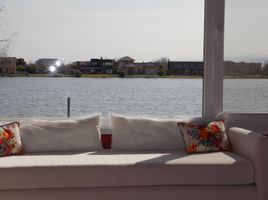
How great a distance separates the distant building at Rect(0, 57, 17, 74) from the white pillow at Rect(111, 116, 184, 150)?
1324mm

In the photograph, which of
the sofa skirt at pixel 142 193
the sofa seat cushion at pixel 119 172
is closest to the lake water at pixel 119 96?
the sofa seat cushion at pixel 119 172

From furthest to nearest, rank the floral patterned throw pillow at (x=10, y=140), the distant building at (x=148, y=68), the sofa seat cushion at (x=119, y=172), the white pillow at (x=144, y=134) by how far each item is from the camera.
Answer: the distant building at (x=148, y=68), the white pillow at (x=144, y=134), the floral patterned throw pillow at (x=10, y=140), the sofa seat cushion at (x=119, y=172)

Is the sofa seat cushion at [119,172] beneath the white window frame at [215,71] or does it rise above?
beneath

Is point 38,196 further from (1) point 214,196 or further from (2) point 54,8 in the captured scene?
(2) point 54,8

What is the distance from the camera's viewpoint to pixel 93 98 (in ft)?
17.5

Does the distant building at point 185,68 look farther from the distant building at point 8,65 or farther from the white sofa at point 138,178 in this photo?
the distant building at point 8,65

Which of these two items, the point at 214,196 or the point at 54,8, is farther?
the point at 54,8

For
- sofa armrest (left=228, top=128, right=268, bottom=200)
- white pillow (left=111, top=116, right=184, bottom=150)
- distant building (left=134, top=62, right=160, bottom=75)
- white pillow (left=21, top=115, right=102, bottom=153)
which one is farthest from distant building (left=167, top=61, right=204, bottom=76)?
sofa armrest (left=228, top=128, right=268, bottom=200)

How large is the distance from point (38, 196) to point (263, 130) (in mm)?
2583

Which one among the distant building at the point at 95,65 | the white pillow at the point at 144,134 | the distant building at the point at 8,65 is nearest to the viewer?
the white pillow at the point at 144,134

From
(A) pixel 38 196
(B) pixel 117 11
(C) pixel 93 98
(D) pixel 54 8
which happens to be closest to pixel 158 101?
(C) pixel 93 98

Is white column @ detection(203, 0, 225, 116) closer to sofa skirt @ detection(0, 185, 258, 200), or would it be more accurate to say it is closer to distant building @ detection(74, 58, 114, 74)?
distant building @ detection(74, 58, 114, 74)

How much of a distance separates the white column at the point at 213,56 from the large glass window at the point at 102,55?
0.12 m

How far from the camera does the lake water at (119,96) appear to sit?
5254mm
